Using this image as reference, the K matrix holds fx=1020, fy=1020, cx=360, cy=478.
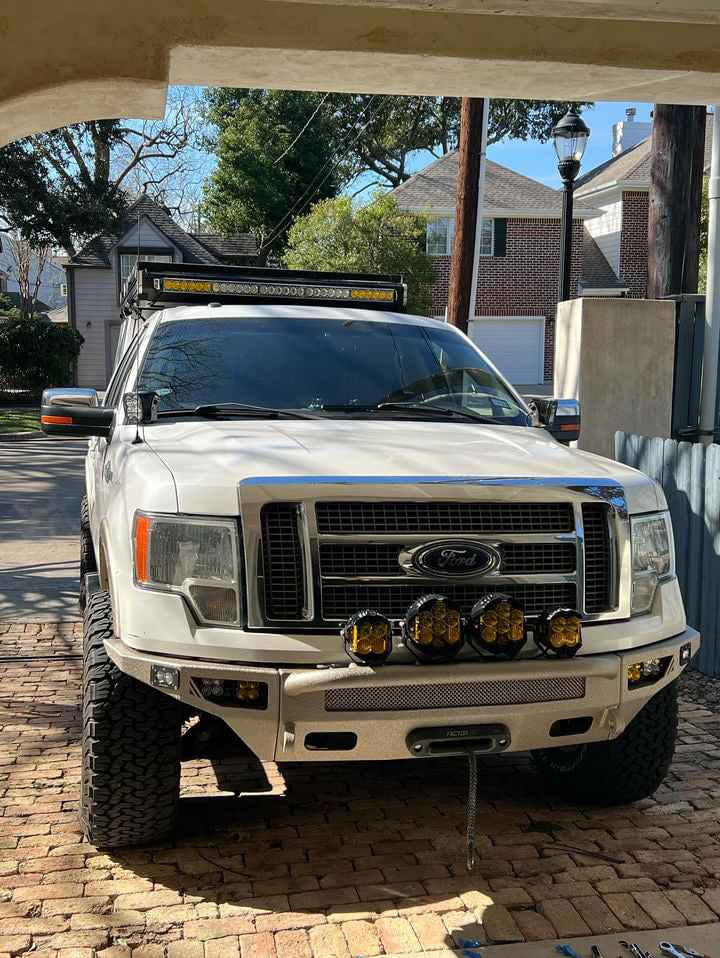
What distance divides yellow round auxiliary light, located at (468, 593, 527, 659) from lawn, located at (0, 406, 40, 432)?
67.9 ft

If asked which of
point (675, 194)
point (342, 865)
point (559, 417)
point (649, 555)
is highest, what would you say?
point (675, 194)

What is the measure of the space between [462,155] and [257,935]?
1131 cm

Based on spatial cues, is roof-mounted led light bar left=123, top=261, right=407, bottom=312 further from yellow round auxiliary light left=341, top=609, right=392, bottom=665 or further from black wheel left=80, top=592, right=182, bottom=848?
yellow round auxiliary light left=341, top=609, right=392, bottom=665

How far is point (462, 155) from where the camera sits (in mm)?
13039

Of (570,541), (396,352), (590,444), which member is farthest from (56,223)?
(570,541)

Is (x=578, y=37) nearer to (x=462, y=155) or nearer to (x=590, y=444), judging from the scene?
(x=590, y=444)

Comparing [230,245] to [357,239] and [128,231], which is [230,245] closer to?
[128,231]

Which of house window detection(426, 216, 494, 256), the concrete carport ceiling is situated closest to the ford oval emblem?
the concrete carport ceiling

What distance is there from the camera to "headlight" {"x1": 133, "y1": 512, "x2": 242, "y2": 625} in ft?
11.2

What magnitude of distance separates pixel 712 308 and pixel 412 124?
41.8 meters

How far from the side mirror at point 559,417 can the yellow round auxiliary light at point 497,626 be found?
5.95 ft

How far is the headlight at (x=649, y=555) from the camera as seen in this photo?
3.80m

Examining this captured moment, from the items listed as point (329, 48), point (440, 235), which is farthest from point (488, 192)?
point (329, 48)

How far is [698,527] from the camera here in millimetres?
6488
